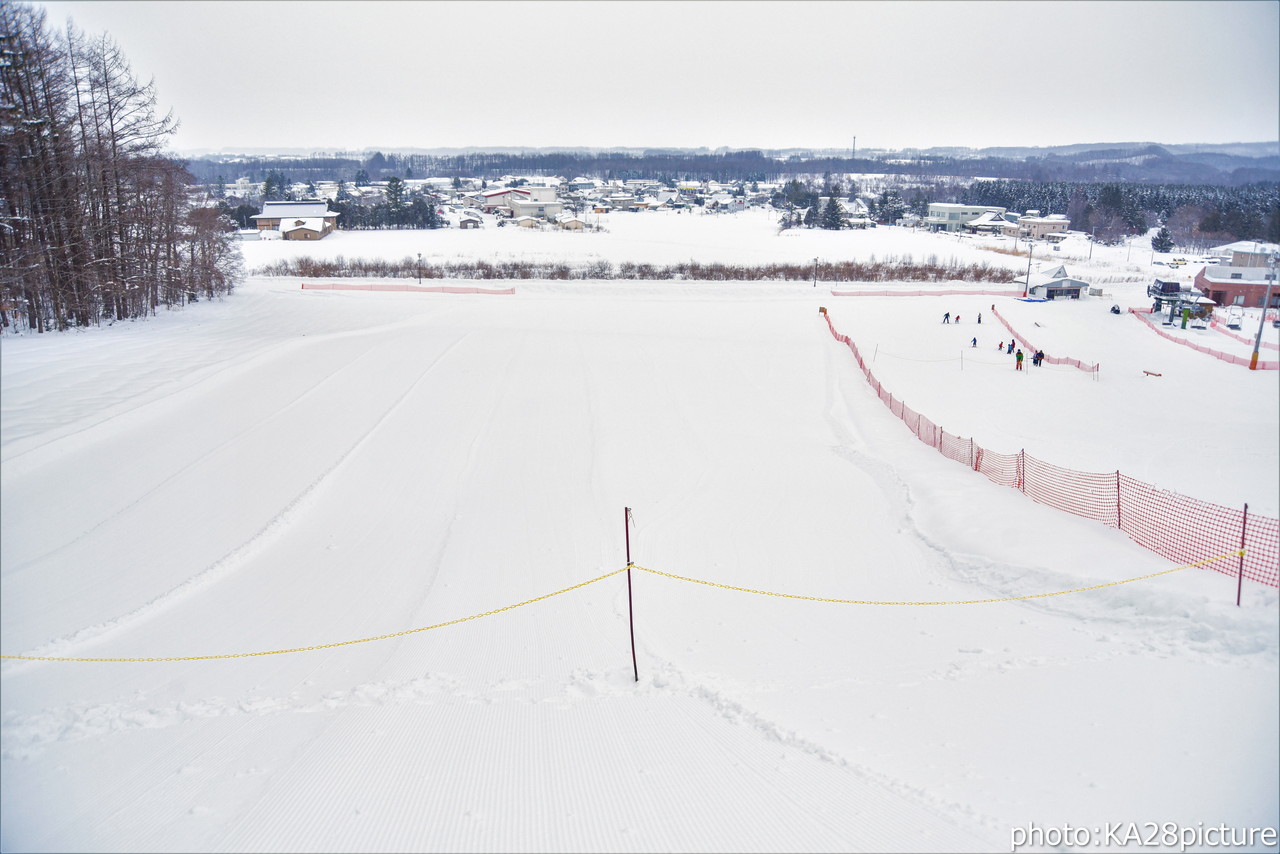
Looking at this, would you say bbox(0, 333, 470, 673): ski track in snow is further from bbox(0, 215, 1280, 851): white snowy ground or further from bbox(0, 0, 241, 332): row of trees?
bbox(0, 0, 241, 332): row of trees

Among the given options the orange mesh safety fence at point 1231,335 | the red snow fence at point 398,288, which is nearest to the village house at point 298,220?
the red snow fence at point 398,288

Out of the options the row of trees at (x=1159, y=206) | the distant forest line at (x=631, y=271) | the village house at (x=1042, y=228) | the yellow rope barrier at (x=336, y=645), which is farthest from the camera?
the village house at (x=1042, y=228)

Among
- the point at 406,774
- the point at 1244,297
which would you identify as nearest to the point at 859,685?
the point at 406,774

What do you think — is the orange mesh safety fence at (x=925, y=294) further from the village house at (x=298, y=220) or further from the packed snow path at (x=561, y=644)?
the village house at (x=298, y=220)

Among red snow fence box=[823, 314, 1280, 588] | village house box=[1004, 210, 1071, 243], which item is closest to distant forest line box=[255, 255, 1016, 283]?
village house box=[1004, 210, 1071, 243]

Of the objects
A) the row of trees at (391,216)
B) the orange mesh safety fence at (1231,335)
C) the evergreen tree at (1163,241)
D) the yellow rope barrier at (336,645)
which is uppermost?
the row of trees at (391,216)

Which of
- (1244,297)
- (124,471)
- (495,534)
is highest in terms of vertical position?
(1244,297)

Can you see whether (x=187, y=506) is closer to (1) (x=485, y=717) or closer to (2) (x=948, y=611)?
(1) (x=485, y=717)
